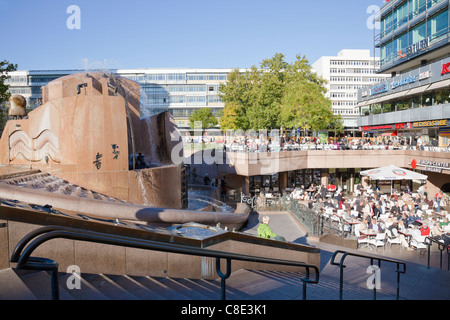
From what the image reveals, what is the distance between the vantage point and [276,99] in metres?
41.4

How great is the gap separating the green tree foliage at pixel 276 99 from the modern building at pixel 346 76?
43229 mm

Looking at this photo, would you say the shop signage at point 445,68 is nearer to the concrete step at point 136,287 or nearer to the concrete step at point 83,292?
the concrete step at point 136,287

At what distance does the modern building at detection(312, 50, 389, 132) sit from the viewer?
86.0 metres

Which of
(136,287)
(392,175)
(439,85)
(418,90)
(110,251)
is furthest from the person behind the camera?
(418,90)

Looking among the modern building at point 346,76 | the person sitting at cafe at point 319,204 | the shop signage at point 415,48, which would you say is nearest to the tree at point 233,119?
the shop signage at point 415,48

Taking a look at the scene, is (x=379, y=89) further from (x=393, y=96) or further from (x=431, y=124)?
(x=431, y=124)

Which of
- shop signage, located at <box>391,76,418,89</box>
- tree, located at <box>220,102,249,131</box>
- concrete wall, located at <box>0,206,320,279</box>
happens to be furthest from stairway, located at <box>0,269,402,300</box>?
tree, located at <box>220,102,249,131</box>

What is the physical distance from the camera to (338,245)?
13.2m

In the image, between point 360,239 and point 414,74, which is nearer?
point 360,239

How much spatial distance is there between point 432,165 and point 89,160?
25181mm

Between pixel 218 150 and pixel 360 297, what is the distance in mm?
20922

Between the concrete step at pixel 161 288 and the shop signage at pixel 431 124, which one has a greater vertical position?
the shop signage at pixel 431 124

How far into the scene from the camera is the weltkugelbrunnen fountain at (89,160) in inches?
344

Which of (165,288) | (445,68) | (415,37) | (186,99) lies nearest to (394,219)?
(165,288)
